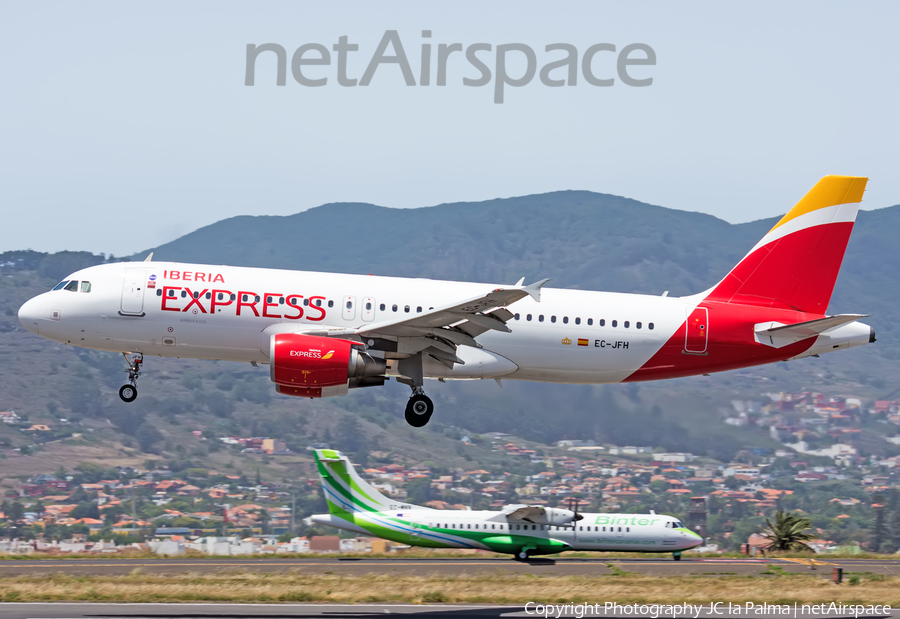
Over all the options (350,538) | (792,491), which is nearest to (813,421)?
(792,491)

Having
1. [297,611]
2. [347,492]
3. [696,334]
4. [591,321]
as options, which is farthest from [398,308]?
[347,492]

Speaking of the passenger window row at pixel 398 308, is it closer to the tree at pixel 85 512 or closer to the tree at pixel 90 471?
the tree at pixel 85 512

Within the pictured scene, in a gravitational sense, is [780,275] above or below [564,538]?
above

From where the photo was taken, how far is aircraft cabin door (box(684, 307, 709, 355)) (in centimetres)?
3359

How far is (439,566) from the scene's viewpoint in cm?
5219

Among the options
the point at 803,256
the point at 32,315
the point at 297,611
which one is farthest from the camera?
the point at 803,256

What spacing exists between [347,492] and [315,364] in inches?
1397

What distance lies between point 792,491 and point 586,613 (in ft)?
423

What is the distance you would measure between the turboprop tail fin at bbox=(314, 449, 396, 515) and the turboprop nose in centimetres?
3355

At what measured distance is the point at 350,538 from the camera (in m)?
70.6

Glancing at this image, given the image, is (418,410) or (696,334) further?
(696,334)

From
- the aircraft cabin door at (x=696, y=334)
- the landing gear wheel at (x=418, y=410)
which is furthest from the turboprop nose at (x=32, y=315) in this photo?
the aircraft cabin door at (x=696, y=334)

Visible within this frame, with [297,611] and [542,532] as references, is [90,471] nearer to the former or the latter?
[542,532]

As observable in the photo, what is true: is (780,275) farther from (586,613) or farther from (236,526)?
(236,526)
